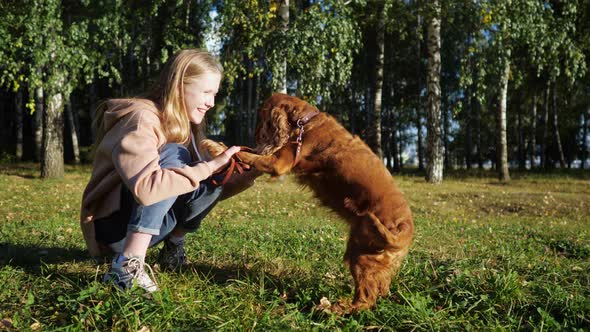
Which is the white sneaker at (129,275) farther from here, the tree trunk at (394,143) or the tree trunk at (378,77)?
the tree trunk at (394,143)

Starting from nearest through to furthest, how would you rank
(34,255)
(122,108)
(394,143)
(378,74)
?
1. (122,108)
2. (34,255)
3. (378,74)
4. (394,143)

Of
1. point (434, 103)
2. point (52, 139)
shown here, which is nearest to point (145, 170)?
point (52, 139)

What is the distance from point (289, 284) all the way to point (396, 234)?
789 millimetres

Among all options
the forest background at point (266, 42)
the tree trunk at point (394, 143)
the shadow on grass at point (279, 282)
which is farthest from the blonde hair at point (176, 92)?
the tree trunk at point (394, 143)

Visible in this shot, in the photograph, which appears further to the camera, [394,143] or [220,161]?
[394,143]

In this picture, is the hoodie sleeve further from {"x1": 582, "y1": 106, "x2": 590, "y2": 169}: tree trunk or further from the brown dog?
{"x1": 582, "y1": 106, "x2": 590, "y2": 169}: tree trunk

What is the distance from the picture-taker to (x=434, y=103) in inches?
487

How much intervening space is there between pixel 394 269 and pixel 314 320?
534 millimetres

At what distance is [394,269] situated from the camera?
2.67 meters

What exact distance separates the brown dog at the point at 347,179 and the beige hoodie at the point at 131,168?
50 centimetres

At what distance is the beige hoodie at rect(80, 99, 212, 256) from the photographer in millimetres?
2320

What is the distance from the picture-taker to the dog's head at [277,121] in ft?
9.86

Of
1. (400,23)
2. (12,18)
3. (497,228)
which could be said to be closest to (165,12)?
(12,18)

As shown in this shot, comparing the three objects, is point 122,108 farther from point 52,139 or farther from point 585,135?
point 585,135
